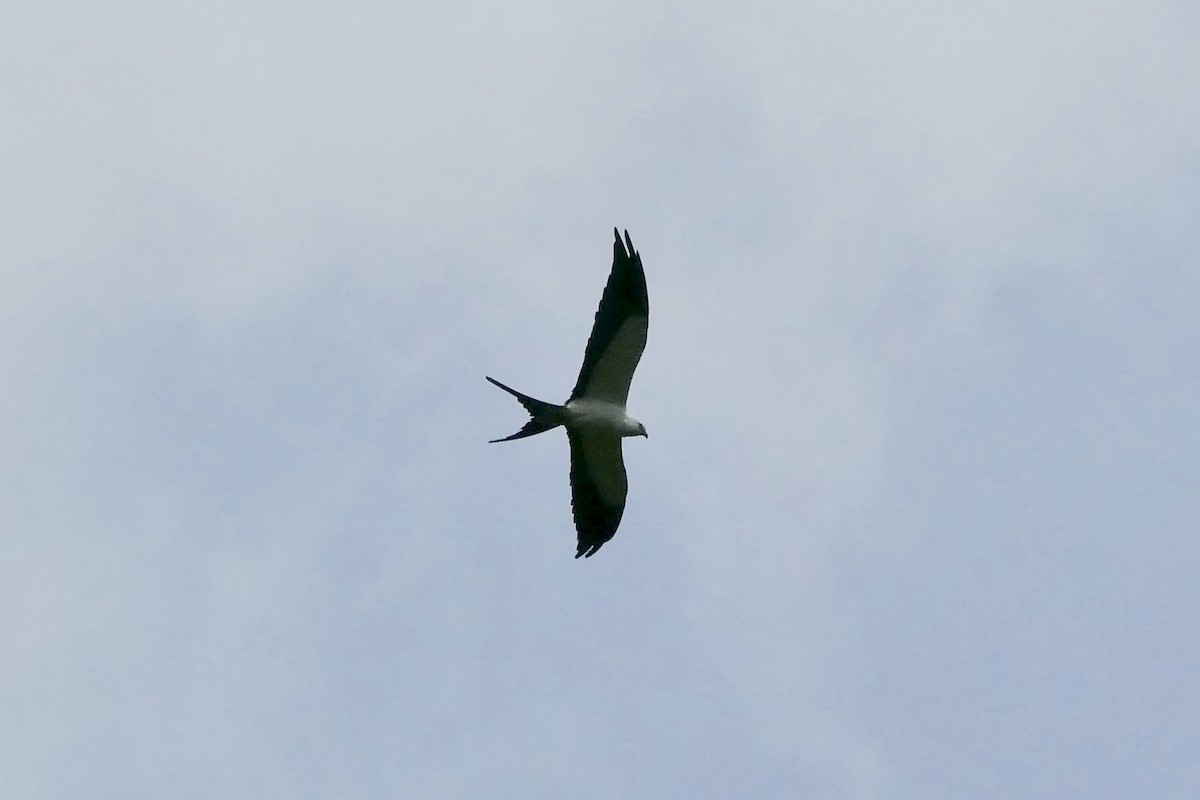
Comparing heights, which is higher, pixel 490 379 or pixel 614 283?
pixel 614 283

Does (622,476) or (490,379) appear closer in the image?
(490,379)

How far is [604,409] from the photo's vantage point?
87.6 feet

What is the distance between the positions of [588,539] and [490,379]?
3545 millimetres

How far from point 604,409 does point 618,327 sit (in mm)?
1253

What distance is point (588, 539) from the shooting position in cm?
2745

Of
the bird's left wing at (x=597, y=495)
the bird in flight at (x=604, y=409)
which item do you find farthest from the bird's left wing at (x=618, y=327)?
the bird's left wing at (x=597, y=495)

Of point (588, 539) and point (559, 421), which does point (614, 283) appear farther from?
point (588, 539)

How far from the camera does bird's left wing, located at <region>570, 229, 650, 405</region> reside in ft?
85.2

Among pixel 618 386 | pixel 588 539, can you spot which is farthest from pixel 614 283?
pixel 588 539

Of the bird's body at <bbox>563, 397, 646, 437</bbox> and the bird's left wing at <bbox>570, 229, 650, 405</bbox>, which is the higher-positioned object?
the bird's left wing at <bbox>570, 229, 650, 405</bbox>

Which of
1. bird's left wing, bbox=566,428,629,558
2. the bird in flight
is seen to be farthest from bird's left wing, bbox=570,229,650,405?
bird's left wing, bbox=566,428,629,558

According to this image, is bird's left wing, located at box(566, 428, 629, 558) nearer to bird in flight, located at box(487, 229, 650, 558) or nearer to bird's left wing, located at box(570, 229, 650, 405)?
bird in flight, located at box(487, 229, 650, 558)

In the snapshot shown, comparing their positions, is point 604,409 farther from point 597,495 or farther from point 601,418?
point 597,495

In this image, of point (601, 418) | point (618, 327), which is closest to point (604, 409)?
point (601, 418)
